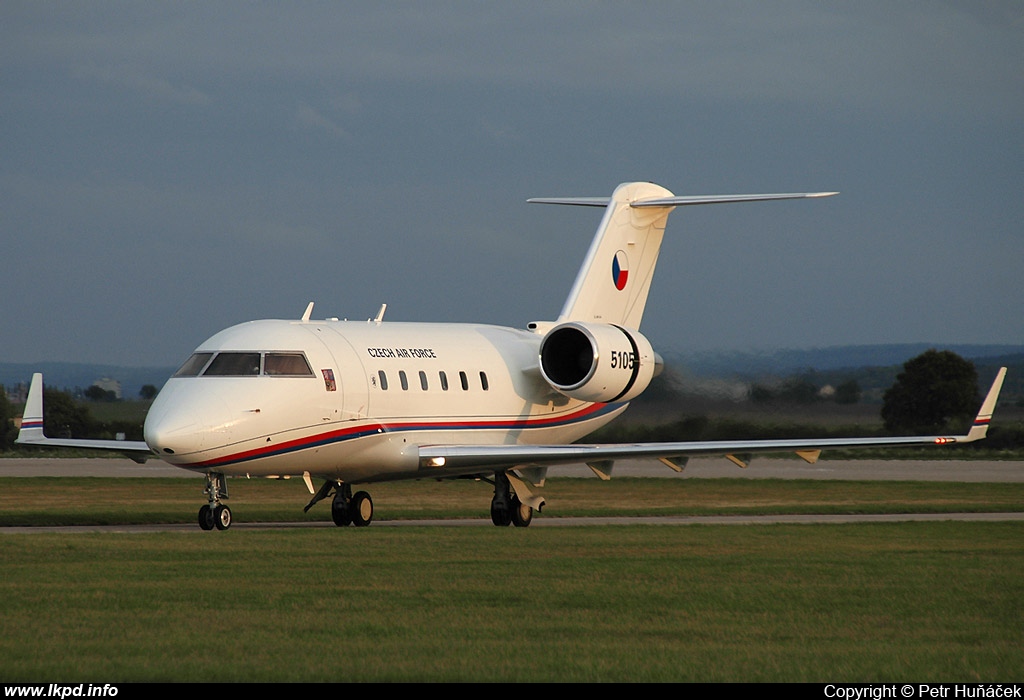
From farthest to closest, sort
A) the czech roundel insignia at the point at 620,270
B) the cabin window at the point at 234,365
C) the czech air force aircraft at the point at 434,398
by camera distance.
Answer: the czech roundel insignia at the point at 620,270 → the cabin window at the point at 234,365 → the czech air force aircraft at the point at 434,398

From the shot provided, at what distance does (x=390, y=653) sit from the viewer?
1107cm

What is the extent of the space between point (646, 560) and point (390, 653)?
24.2 feet

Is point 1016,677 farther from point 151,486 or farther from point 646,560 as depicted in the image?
point 151,486

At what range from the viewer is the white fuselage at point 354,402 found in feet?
72.1

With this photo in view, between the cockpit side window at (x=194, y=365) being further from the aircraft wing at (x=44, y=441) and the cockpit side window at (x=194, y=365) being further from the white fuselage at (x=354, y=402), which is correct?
the aircraft wing at (x=44, y=441)

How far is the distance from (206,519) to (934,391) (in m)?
41.1

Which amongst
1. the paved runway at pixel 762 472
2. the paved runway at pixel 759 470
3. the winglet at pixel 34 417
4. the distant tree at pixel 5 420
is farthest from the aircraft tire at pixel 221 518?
the distant tree at pixel 5 420

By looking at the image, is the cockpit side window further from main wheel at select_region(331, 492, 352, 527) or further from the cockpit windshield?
main wheel at select_region(331, 492, 352, 527)

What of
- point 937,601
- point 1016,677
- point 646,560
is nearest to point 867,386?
point 646,560

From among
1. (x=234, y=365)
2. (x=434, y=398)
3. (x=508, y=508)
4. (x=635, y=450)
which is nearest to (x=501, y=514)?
(x=508, y=508)

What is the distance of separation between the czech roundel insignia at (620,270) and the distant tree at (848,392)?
14.4m

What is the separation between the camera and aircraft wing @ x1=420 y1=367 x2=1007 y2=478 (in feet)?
79.6

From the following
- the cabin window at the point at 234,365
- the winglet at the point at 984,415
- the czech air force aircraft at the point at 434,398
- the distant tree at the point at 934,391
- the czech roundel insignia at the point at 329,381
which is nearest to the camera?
the czech air force aircraft at the point at 434,398

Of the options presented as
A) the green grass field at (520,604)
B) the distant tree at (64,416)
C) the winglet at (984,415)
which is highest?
the distant tree at (64,416)
